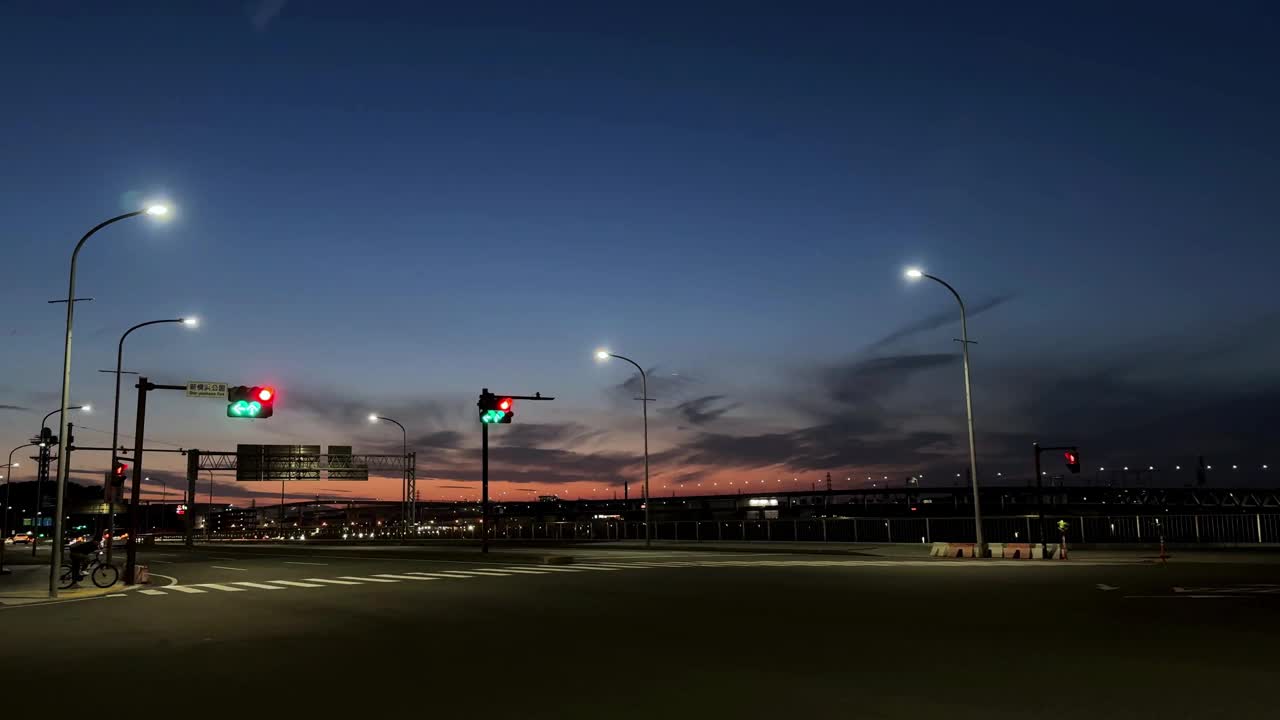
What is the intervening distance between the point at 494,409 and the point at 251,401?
29.5 feet

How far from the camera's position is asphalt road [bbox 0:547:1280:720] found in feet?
29.6

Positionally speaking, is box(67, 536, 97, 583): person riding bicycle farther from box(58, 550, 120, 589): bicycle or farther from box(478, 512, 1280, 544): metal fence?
box(478, 512, 1280, 544): metal fence

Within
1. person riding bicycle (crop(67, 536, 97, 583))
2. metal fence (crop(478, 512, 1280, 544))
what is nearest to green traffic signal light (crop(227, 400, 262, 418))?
person riding bicycle (crop(67, 536, 97, 583))

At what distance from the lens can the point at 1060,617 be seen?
15172 millimetres

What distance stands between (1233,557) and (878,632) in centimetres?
2602

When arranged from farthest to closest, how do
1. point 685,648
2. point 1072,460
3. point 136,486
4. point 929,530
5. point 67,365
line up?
point 929,530 → point 1072,460 → point 136,486 → point 67,365 → point 685,648

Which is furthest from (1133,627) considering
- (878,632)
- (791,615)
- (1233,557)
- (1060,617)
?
(1233,557)

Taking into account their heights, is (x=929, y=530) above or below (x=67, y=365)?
below

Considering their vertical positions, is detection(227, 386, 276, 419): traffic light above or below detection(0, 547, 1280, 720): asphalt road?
above

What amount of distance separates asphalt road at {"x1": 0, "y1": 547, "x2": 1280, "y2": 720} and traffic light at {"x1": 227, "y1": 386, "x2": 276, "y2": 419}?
10.8 m

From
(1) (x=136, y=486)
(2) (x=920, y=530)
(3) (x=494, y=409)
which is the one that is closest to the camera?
(1) (x=136, y=486)

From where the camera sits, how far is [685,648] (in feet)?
40.9

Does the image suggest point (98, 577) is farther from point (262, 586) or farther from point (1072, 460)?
point (1072, 460)

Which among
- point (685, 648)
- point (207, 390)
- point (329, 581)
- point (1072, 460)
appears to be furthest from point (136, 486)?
point (1072, 460)
